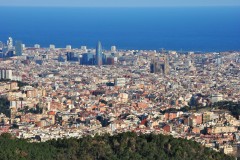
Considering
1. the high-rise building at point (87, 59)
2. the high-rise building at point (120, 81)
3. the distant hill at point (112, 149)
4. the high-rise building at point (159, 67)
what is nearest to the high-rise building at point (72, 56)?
the high-rise building at point (87, 59)

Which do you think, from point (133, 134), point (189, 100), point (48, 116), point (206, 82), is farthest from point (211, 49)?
point (133, 134)

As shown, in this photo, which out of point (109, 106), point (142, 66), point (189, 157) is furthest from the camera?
point (142, 66)

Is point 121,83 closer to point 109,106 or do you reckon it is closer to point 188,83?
point 188,83

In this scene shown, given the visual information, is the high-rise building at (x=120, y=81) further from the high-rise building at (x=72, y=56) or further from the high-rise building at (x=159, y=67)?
the high-rise building at (x=72, y=56)

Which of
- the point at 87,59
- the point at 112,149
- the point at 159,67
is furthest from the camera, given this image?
the point at 87,59

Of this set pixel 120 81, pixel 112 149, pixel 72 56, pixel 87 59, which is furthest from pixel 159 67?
pixel 112 149

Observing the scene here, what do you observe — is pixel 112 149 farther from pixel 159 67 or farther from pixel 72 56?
pixel 72 56

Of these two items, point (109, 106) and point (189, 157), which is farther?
point (109, 106)

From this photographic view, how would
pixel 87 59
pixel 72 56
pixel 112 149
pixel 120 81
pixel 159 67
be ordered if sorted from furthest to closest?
pixel 72 56
pixel 87 59
pixel 159 67
pixel 120 81
pixel 112 149
